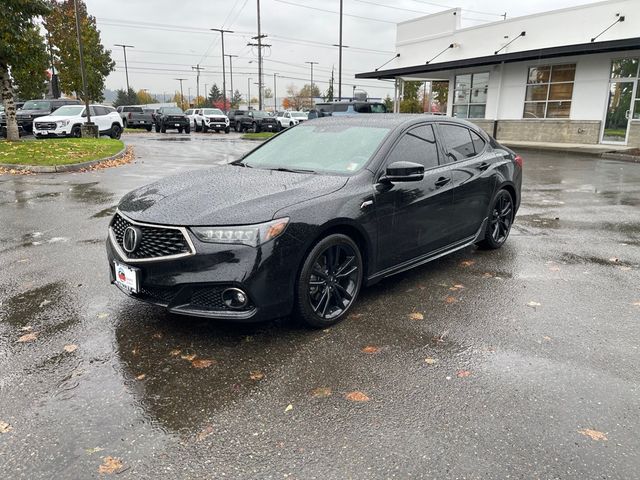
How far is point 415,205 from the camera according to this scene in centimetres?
455

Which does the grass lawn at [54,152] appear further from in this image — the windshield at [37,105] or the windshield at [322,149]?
the windshield at [37,105]

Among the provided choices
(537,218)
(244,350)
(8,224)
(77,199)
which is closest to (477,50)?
(537,218)

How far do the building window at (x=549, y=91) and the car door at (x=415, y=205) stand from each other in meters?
21.5

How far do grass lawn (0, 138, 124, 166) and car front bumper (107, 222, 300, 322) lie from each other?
11.4m

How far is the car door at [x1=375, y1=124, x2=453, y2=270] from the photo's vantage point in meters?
4.30

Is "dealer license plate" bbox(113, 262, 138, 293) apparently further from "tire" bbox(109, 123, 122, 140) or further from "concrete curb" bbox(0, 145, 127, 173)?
"tire" bbox(109, 123, 122, 140)

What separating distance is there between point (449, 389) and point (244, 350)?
1.41m

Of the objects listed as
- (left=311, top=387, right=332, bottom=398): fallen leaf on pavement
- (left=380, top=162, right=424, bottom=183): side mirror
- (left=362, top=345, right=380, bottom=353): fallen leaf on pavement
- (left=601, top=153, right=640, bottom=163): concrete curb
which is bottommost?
(left=311, top=387, right=332, bottom=398): fallen leaf on pavement

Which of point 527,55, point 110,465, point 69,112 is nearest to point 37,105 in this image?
point 69,112

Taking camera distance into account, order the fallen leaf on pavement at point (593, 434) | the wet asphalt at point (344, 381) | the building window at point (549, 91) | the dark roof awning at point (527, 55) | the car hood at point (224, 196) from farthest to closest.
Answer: the building window at point (549, 91), the dark roof awning at point (527, 55), the car hood at point (224, 196), the fallen leaf on pavement at point (593, 434), the wet asphalt at point (344, 381)

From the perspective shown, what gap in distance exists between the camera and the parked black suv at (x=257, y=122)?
116ft

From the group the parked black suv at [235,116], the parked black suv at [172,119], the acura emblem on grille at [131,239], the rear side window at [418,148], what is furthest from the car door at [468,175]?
the parked black suv at [235,116]

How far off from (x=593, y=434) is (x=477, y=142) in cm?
379

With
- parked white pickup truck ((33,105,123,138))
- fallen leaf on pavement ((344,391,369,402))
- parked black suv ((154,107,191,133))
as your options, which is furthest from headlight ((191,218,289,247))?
parked black suv ((154,107,191,133))
